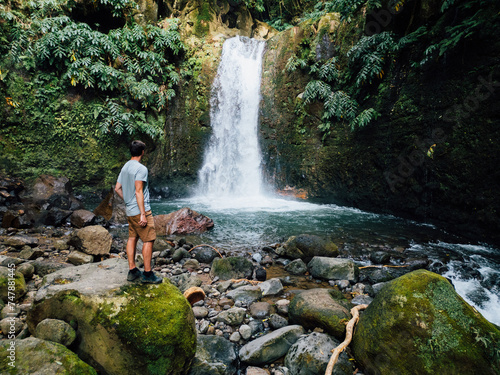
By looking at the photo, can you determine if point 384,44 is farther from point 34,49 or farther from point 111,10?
point 34,49

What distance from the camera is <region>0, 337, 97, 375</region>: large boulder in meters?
1.57

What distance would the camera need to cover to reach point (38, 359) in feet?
5.38

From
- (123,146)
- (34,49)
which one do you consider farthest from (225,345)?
(34,49)

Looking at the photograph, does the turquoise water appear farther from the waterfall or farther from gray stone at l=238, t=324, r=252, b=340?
gray stone at l=238, t=324, r=252, b=340

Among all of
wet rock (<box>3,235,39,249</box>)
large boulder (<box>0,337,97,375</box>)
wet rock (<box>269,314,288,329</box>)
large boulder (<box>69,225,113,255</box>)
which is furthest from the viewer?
wet rock (<box>3,235,39,249</box>)

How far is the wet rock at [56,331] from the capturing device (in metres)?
1.96

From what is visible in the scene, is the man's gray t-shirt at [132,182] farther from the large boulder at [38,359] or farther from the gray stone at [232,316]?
the gray stone at [232,316]

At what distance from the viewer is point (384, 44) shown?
7691mm

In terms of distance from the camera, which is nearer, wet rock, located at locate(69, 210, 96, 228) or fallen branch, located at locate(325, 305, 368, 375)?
fallen branch, located at locate(325, 305, 368, 375)

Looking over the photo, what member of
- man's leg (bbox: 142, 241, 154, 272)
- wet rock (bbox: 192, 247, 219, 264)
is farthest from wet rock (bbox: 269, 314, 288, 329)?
wet rock (bbox: 192, 247, 219, 264)

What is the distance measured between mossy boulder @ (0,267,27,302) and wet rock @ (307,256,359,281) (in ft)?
13.8

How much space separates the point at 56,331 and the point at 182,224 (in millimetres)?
4952

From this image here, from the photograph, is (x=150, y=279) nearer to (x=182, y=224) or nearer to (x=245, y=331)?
(x=245, y=331)

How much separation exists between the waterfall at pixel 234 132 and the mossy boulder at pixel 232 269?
25.8 ft
